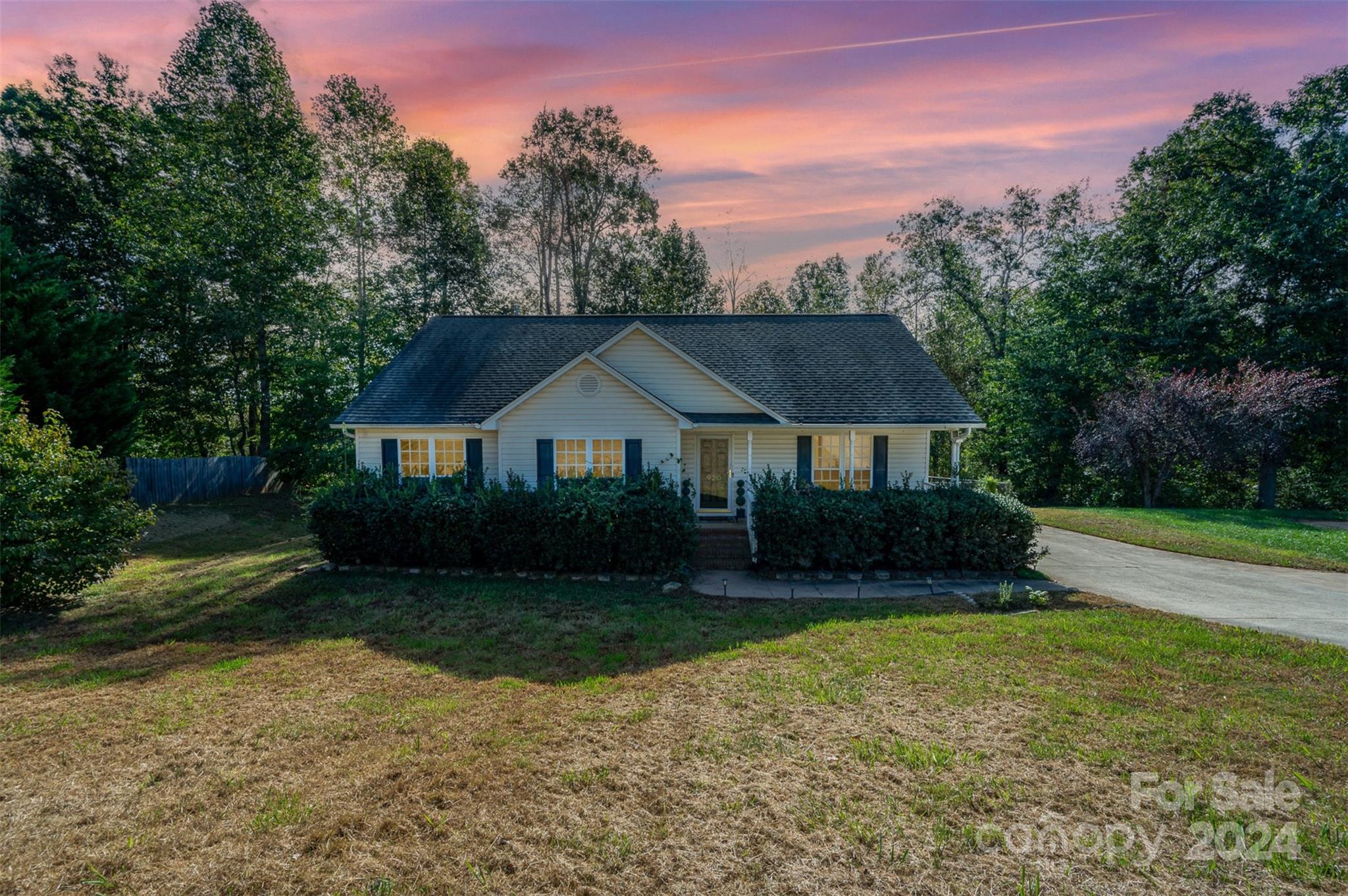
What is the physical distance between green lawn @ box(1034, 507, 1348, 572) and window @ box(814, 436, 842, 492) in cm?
685

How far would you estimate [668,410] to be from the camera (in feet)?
45.1

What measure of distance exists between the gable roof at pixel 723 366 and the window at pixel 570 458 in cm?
200

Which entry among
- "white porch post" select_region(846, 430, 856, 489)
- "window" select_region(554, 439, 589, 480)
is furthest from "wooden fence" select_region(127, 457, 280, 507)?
"white porch post" select_region(846, 430, 856, 489)

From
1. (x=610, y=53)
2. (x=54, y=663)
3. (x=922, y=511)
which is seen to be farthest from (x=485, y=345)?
Result: (x=922, y=511)

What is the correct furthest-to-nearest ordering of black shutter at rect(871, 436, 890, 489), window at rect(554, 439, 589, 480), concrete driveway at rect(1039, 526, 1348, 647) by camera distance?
black shutter at rect(871, 436, 890, 489), window at rect(554, 439, 589, 480), concrete driveway at rect(1039, 526, 1348, 647)

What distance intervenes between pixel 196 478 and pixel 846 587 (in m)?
23.6

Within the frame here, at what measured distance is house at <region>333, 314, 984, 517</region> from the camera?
46.0 feet

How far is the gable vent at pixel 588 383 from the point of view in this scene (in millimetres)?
13906

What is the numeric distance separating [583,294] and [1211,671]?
97.3 ft

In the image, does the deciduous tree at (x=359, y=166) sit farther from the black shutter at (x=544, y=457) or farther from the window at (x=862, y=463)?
the window at (x=862, y=463)

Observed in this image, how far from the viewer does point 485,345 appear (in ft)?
61.7

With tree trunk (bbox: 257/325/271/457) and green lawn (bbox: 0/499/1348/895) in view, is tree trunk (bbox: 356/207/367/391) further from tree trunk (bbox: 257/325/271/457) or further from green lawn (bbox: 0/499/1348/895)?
green lawn (bbox: 0/499/1348/895)

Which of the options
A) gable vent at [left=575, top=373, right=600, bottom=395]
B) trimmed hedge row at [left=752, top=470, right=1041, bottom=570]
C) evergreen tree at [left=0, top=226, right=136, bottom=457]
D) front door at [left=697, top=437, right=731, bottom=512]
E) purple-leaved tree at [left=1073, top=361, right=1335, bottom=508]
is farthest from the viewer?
purple-leaved tree at [left=1073, top=361, right=1335, bottom=508]

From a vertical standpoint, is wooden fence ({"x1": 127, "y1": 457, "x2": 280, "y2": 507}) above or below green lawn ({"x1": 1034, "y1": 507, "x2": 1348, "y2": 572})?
above
